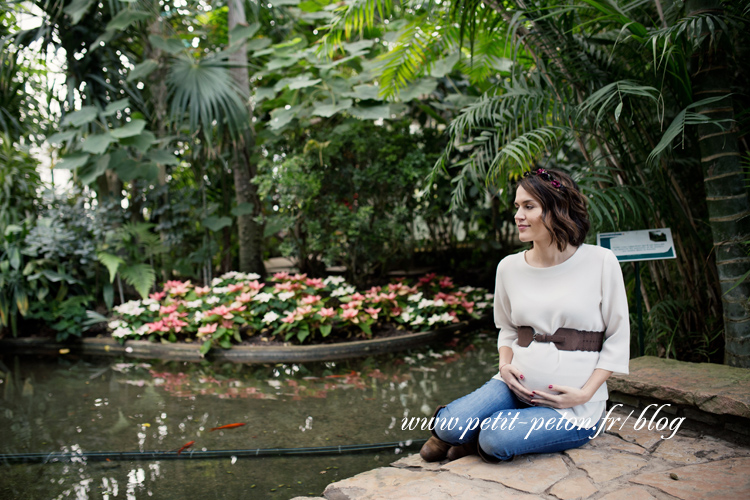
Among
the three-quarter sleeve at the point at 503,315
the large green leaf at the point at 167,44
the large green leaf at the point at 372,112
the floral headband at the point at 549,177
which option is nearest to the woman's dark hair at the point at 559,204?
the floral headband at the point at 549,177

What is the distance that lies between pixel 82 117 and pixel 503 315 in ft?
16.3

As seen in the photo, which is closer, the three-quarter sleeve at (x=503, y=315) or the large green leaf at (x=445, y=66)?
the three-quarter sleeve at (x=503, y=315)

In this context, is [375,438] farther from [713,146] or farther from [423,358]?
[713,146]

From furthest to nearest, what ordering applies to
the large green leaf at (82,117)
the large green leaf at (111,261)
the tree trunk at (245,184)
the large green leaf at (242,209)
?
the tree trunk at (245,184) → the large green leaf at (242,209) → the large green leaf at (82,117) → the large green leaf at (111,261)

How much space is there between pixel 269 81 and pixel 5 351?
3871 mm

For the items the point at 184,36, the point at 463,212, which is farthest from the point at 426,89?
the point at 184,36

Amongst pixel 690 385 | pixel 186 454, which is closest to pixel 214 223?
pixel 186 454

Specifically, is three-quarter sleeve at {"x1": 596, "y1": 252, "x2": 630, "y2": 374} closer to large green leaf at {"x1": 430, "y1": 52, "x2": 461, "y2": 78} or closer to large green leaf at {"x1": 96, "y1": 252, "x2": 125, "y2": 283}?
large green leaf at {"x1": 430, "y1": 52, "x2": 461, "y2": 78}

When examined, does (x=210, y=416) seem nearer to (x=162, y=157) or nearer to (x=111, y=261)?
(x=111, y=261)

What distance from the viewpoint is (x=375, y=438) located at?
2.61 meters

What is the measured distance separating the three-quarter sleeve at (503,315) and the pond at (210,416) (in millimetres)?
853

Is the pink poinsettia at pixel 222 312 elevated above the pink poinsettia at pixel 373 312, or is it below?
above

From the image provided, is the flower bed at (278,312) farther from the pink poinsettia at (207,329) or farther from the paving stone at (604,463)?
the paving stone at (604,463)

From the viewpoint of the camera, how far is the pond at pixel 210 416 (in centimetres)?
221
